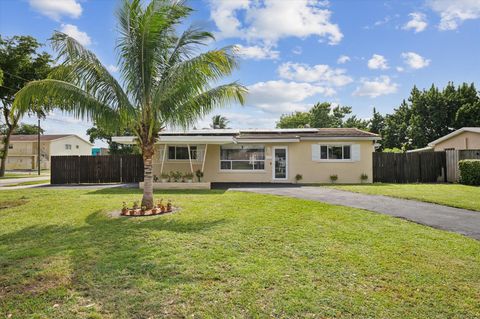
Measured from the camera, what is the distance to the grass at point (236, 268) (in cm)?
354

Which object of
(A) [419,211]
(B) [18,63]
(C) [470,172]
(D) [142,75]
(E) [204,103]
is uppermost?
(B) [18,63]

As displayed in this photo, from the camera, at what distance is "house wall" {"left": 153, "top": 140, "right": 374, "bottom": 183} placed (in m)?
19.1

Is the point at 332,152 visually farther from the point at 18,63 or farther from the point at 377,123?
the point at 377,123

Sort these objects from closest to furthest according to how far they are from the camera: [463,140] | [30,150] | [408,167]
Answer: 1. [408,167]
2. [463,140]
3. [30,150]

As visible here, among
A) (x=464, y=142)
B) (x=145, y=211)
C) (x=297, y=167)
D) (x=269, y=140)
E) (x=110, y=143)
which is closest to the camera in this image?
(x=145, y=211)

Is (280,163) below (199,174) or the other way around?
the other way around

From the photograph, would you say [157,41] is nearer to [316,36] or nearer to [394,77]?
[316,36]

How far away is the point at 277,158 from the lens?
64.3 ft

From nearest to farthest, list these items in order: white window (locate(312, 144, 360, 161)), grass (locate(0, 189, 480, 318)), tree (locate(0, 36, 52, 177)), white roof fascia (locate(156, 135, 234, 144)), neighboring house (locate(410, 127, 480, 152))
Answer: grass (locate(0, 189, 480, 318))
white roof fascia (locate(156, 135, 234, 144))
white window (locate(312, 144, 360, 161))
neighboring house (locate(410, 127, 480, 152))
tree (locate(0, 36, 52, 177))

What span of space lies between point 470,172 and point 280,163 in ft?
34.3

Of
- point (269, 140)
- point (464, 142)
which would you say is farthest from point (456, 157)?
point (269, 140)

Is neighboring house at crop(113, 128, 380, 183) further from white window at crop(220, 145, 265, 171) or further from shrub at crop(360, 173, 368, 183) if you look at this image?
shrub at crop(360, 173, 368, 183)

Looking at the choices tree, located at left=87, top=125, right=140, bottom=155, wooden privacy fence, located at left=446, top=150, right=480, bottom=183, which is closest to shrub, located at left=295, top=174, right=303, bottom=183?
wooden privacy fence, located at left=446, top=150, right=480, bottom=183

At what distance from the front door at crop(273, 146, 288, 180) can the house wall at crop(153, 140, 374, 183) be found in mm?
214
